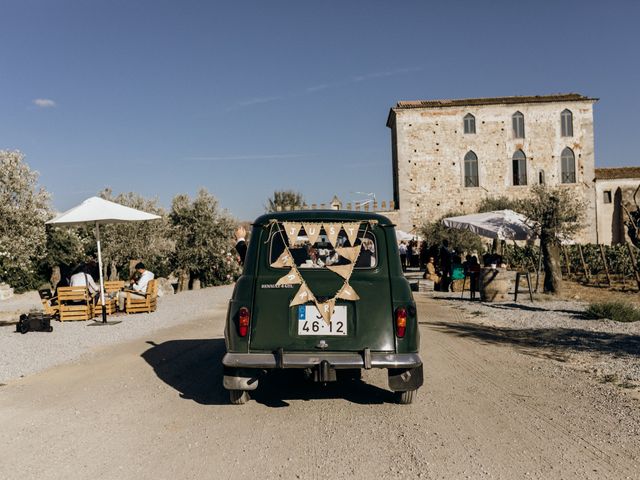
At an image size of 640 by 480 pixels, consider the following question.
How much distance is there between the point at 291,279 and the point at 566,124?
2065 inches

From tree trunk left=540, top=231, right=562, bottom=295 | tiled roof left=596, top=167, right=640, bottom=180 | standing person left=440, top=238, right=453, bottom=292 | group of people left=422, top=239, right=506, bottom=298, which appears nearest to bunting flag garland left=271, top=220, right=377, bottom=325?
tree trunk left=540, top=231, right=562, bottom=295

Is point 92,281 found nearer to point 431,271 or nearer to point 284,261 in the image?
point 284,261

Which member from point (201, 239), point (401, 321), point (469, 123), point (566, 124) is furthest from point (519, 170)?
point (401, 321)

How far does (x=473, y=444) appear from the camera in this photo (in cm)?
453

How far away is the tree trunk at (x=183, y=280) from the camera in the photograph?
26.2m

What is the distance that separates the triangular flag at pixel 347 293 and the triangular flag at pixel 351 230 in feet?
1.76

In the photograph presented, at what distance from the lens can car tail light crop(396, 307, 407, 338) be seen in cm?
539

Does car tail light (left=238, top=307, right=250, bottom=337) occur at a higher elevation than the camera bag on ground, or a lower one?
higher

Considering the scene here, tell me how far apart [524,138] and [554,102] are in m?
4.03

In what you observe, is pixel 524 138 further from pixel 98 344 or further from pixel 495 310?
pixel 98 344

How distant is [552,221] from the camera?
57.0 ft

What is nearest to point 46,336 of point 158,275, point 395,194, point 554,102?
point 158,275

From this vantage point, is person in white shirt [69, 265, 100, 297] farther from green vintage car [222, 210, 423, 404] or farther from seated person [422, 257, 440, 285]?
seated person [422, 257, 440, 285]

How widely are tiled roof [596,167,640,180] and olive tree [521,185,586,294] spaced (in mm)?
37718
